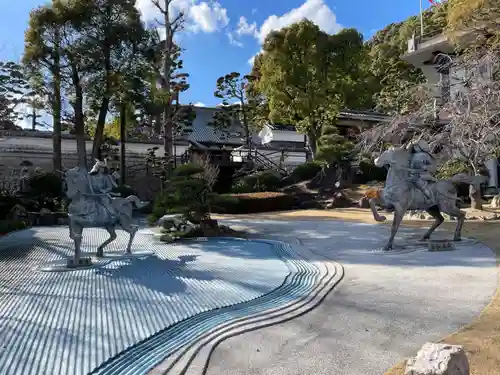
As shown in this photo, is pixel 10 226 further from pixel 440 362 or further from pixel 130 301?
pixel 440 362

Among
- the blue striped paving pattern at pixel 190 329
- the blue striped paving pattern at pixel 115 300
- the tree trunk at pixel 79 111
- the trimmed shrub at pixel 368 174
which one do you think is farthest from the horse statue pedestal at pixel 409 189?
the trimmed shrub at pixel 368 174

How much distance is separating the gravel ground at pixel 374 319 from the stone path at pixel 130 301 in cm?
47

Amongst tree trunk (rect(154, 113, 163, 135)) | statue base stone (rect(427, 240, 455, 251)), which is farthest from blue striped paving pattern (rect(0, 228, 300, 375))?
tree trunk (rect(154, 113, 163, 135))

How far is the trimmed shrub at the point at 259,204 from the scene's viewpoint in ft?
56.1

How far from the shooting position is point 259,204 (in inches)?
699

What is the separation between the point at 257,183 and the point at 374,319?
16806 millimetres

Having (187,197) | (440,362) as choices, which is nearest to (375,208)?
(187,197)

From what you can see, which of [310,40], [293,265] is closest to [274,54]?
[310,40]

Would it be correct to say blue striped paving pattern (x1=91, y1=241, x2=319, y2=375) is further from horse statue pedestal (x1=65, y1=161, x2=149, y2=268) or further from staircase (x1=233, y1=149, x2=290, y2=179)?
staircase (x1=233, y1=149, x2=290, y2=179)

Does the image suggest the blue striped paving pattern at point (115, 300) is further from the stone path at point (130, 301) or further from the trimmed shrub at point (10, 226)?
the trimmed shrub at point (10, 226)

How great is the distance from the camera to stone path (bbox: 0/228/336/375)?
312 cm

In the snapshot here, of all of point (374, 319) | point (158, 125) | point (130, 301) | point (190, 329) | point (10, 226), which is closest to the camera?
point (190, 329)

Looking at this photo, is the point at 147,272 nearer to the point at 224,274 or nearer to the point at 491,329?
the point at 224,274

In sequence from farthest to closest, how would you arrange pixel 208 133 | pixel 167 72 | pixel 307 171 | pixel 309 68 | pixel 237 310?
pixel 208 133 < pixel 309 68 < pixel 307 171 < pixel 167 72 < pixel 237 310
